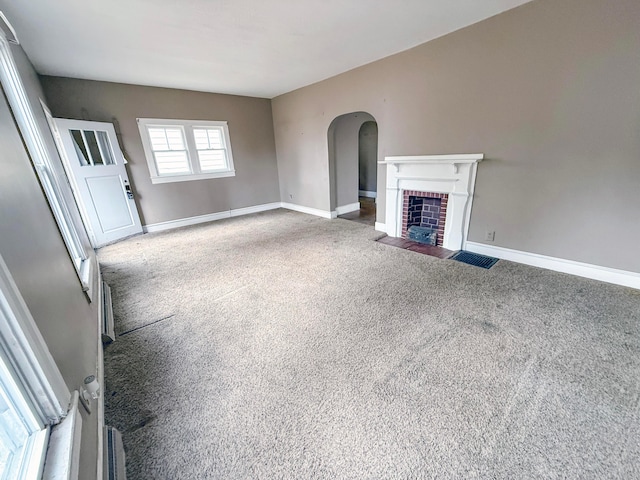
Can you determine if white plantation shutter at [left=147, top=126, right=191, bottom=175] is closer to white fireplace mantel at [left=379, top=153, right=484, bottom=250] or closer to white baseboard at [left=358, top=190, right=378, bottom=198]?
white fireplace mantel at [left=379, top=153, right=484, bottom=250]

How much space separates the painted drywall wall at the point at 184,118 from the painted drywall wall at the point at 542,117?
10.4 feet

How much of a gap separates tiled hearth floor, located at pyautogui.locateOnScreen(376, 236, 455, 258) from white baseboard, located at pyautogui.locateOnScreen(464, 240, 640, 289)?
0.35 m

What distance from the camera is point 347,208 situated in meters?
5.83

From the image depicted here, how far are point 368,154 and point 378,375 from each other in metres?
6.83

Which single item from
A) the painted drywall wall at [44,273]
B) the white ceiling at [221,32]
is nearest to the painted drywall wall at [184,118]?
the white ceiling at [221,32]

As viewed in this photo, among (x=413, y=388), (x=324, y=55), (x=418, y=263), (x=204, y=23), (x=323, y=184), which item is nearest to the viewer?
(x=413, y=388)

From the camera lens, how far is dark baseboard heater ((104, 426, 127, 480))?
42.1 inches

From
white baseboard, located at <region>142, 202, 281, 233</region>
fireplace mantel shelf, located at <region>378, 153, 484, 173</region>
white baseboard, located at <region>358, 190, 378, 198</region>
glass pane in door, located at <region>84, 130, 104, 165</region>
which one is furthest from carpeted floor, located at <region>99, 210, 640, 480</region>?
white baseboard, located at <region>358, 190, 378, 198</region>

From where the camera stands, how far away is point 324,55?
11.4 feet

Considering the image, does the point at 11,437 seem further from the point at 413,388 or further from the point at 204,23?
the point at 204,23

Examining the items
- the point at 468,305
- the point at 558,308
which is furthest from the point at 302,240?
the point at 558,308

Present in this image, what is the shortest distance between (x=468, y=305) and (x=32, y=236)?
291 centimetres

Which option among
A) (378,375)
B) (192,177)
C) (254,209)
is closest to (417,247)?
(378,375)

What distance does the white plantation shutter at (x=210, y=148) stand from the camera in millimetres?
5223
